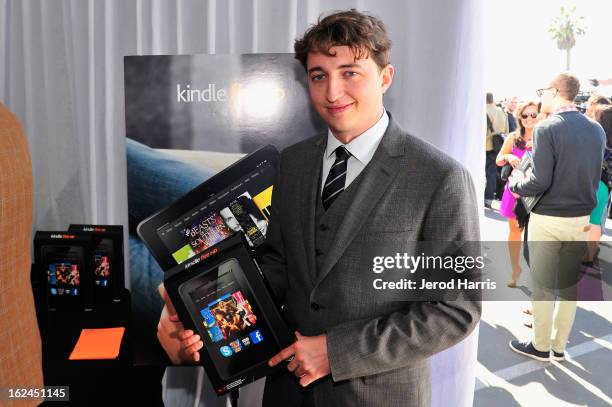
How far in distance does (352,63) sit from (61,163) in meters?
2.05

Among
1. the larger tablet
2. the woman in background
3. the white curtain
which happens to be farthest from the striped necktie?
the woman in background

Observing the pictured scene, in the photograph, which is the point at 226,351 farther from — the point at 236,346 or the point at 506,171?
the point at 506,171

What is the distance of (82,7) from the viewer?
2613 millimetres

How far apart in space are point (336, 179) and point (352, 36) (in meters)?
0.37

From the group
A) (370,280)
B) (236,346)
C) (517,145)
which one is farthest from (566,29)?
(236,346)

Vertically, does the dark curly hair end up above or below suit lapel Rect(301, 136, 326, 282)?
above

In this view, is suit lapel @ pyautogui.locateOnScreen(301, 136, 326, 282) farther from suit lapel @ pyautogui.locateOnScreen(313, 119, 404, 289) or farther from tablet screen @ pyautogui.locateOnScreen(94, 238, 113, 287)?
tablet screen @ pyautogui.locateOnScreen(94, 238, 113, 287)

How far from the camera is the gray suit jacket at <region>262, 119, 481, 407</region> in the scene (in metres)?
1.22

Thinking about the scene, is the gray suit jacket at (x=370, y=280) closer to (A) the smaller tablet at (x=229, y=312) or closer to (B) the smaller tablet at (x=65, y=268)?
(A) the smaller tablet at (x=229, y=312)

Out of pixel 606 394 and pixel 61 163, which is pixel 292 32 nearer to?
pixel 61 163

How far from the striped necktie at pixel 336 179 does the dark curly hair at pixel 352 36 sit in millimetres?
254

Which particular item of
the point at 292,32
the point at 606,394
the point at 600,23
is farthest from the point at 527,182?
the point at 292,32

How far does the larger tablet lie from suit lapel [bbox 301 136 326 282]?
55 cm

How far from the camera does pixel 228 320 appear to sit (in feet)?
4.76
